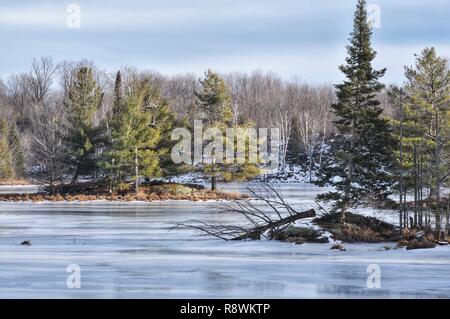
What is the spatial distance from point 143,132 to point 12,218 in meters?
20.9

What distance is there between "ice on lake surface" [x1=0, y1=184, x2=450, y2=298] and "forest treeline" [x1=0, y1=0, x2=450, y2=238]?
A: 16.4 feet

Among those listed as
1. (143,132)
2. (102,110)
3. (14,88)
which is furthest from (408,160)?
(14,88)

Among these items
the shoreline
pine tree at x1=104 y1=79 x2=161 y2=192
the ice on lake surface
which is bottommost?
the shoreline

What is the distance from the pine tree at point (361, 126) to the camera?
2227 centimetres

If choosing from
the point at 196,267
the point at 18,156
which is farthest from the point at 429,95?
the point at 18,156

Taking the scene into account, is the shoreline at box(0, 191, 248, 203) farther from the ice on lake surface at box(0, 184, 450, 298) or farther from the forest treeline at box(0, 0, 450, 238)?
the ice on lake surface at box(0, 184, 450, 298)

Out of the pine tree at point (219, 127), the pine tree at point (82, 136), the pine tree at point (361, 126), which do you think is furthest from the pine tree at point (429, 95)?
the pine tree at point (82, 136)

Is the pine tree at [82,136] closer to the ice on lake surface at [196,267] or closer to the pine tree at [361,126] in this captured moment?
the ice on lake surface at [196,267]

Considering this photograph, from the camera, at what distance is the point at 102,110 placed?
76.4m

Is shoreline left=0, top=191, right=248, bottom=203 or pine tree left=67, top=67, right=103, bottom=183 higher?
pine tree left=67, top=67, right=103, bottom=183

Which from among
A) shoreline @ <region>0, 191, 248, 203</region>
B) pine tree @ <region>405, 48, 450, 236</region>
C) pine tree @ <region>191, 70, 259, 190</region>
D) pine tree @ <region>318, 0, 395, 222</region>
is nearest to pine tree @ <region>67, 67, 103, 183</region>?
shoreline @ <region>0, 191, 248, 203</region>

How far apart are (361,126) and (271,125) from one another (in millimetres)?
66240

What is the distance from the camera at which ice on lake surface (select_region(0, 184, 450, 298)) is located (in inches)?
435
